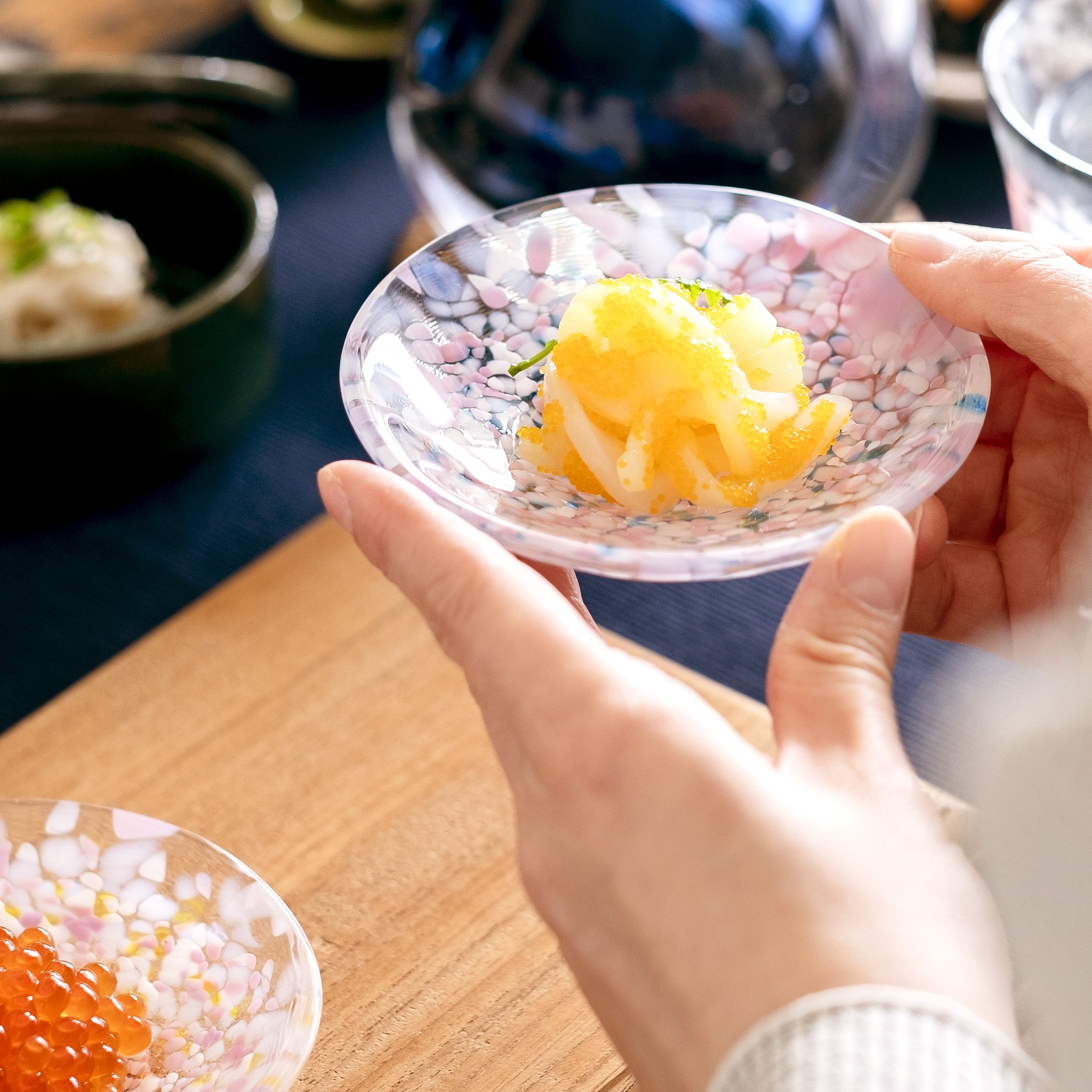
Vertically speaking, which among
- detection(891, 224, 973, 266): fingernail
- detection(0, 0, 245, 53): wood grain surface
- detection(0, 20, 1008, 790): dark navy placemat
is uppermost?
detection(891, 224, 973, 266): fingernail

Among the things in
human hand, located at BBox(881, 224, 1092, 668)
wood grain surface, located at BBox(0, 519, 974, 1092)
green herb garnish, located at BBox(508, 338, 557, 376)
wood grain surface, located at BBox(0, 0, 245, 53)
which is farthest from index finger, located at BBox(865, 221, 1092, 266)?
wood grain surface, located at BBox(0, 0, 245, 53)

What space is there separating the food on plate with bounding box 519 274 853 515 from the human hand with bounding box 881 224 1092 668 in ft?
0.42

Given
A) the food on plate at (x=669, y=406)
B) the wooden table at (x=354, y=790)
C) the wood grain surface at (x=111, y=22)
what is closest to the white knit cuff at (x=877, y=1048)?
the wooden table at (x=354, y=790)

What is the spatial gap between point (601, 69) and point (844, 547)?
79 centimetres

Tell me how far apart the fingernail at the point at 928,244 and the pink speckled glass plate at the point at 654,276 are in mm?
32

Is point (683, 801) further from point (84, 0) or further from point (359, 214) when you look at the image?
point (84, 0)

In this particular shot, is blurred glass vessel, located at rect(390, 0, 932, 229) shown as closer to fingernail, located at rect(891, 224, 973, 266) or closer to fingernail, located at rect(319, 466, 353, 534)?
fingernail, located at rect(891, 224, 973, 266)

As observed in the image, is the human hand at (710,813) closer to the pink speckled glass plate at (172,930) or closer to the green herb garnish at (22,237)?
the pink speckled glass plate at (172,930)

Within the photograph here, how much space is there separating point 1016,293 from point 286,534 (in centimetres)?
80

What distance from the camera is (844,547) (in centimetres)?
66

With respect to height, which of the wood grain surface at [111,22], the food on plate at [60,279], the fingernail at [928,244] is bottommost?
the wood grain surface at [111,22]

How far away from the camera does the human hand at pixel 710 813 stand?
56 cm

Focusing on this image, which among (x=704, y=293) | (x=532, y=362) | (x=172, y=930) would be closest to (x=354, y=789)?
(x=172, y=930)

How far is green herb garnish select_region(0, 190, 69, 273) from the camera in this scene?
4.29 feet
